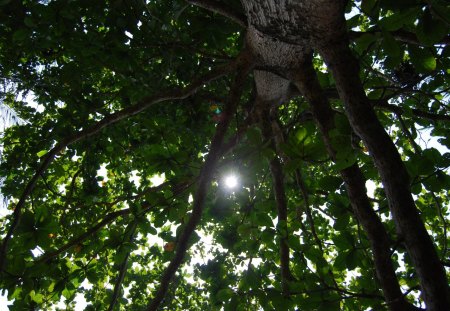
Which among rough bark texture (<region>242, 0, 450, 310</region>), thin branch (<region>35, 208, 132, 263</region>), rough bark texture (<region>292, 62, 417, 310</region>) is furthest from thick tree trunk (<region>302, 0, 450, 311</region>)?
thin branch (<region>35, 208, 132, 263</region>)

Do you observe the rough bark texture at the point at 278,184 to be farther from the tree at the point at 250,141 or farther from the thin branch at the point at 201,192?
the thin branch at the point at 201,192

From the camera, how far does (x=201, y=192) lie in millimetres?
1728

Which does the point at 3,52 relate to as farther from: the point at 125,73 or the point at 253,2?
the point at 253,2

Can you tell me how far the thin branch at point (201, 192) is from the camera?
1617 millimetres

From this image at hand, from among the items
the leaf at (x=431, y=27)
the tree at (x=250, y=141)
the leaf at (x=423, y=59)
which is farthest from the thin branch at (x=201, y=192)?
the leaf at (x=431, y=27)

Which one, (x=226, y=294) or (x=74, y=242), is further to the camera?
(x=74, y=242)

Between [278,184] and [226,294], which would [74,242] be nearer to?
[226,294]

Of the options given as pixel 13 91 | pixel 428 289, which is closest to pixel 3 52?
pixel 13 91

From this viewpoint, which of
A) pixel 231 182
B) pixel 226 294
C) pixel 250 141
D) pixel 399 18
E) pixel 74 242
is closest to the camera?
pixel 399 18

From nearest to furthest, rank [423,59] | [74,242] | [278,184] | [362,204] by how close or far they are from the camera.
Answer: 1. [423,59]
2. [362,204]
3. [74,242]
4. [278,184]

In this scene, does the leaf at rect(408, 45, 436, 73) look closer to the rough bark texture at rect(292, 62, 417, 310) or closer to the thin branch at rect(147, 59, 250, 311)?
the rough bark texture at rect(292, 62, 417, 310)

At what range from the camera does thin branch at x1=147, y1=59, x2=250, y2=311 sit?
5.31 ft

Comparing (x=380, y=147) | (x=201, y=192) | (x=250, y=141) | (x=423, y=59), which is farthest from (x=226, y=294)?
(x=423, y=59)

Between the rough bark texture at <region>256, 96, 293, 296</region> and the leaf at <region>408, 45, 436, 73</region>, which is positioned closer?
the leaf at <region>408, 45, 436, 73</region>
